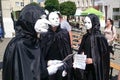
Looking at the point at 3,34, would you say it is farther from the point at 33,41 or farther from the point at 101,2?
the point at 101,2

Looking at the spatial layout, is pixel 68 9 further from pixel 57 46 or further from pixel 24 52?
pixel 24 52

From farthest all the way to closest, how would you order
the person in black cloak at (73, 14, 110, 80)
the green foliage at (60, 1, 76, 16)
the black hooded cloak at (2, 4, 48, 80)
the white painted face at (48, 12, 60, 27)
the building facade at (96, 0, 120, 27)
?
the green foliage at (60, 1, 76, 16)
the building facade at (96, 0, 120, 27)
the person in black cloak at (73, 14, 110, 80)
the white painted face at (48, 12, 60, 27)
the black hooded cloak at (2, 4, 48, 80)

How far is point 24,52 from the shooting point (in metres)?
3.55

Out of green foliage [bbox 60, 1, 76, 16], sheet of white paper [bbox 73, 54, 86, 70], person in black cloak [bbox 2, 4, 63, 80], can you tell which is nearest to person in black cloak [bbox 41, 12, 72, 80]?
sheet of white paper [bbox 73, 54, 86, 70]

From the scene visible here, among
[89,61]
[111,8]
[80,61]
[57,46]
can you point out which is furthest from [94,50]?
[111,8]

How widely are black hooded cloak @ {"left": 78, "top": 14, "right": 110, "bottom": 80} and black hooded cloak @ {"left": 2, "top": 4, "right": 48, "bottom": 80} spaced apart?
2.72 m

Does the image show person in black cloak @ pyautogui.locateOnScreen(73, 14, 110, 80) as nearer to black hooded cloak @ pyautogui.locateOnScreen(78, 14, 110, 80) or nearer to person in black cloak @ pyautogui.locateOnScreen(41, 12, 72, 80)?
black hooded cloak @ pyautogui.locateOnScreen(78, 14, 110, 80)

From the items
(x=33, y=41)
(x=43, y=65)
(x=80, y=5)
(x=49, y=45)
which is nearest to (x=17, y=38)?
(x=33, y=41)

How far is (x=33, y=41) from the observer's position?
145 inches

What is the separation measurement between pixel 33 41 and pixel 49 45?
249 cm

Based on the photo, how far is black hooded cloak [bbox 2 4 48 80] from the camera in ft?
11.6

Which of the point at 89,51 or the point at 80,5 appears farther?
the point at 80,5

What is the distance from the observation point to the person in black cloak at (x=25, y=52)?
354 centimetres

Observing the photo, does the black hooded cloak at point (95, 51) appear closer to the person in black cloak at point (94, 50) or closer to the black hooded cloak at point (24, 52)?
the person in black cloak at point (94, 50)
